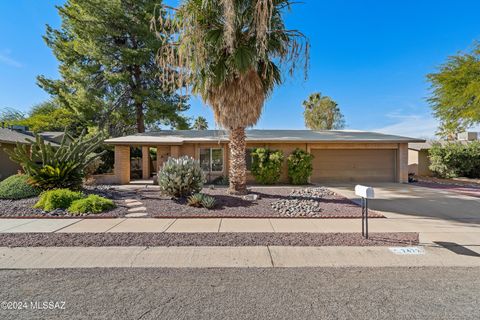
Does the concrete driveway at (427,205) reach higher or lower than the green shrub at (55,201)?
lower

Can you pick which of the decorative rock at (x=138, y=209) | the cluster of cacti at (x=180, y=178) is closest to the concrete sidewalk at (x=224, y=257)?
the decorative rock at (x=138, y=209)

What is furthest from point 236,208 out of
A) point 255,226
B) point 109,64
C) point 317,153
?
point 109,64

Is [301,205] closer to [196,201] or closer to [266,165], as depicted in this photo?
[196,201]

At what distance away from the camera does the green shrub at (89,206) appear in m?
7.19

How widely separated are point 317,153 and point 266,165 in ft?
13.7

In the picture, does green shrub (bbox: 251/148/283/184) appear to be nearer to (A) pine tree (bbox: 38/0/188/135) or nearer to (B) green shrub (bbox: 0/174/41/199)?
(A) pine tree (bbox: 38/0/188/135)

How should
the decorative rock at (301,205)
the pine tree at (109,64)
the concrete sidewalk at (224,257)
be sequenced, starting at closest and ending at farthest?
the concrete sidewalk at (224,257) → the decorative rock at (301,205) → the pine tree at (109,64)

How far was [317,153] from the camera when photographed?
15.7m

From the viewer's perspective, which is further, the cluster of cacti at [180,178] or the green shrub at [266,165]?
the green shrub at [266,165]

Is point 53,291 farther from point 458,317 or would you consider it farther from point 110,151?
point 110,151

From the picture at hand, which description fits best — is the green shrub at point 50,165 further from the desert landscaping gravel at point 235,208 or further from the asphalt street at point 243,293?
the asphalt street at point 243,293

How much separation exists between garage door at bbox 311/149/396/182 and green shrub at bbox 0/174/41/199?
1424 centimetres

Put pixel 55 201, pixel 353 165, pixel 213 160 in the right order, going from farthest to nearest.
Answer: pixel 353 165 < pixel 213 160 < pixel 55 201

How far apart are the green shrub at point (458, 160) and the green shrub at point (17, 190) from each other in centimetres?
2531
